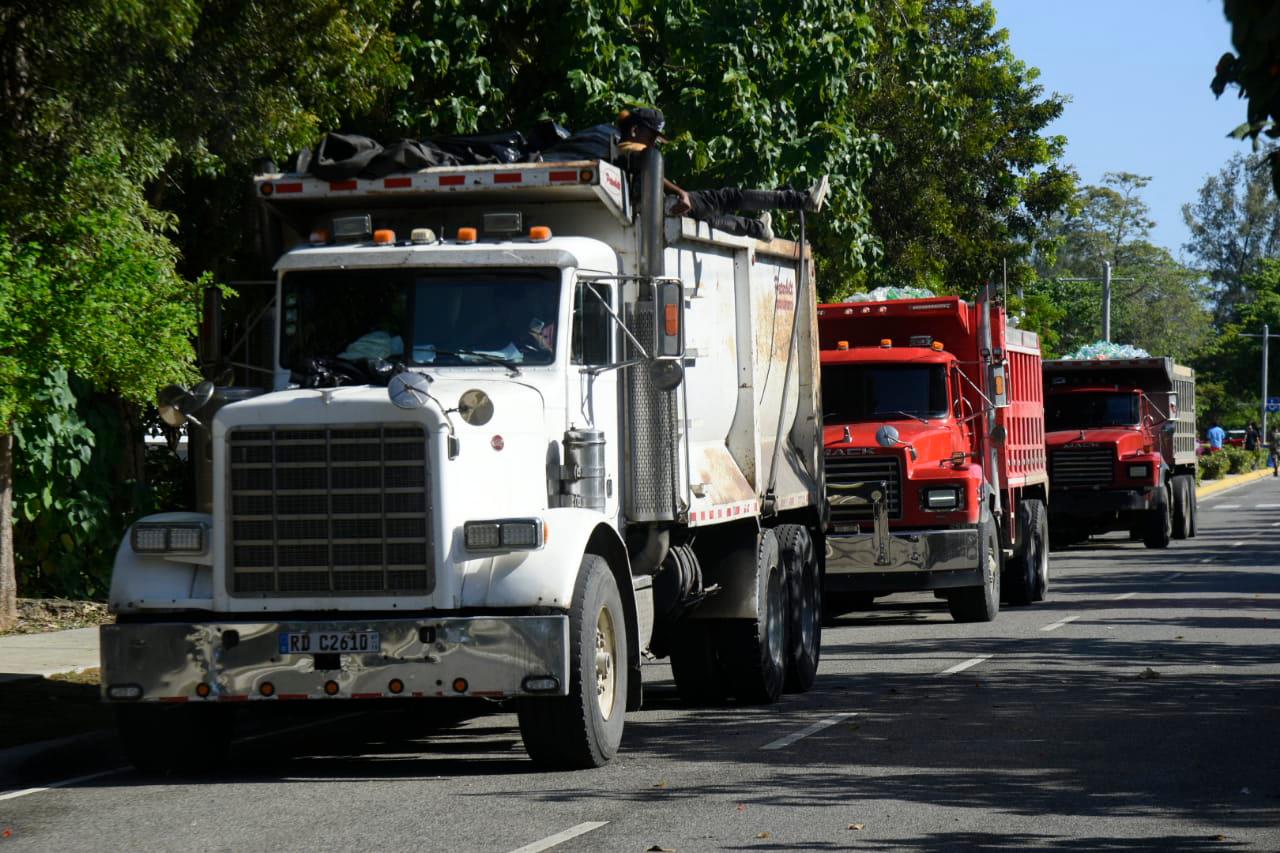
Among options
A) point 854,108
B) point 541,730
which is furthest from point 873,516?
point 854,108

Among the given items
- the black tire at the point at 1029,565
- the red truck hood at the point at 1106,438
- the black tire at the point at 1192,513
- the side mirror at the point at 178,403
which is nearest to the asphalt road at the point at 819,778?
the side mirror at the point at 178,403

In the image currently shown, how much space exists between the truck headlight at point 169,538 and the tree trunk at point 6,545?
674 cm

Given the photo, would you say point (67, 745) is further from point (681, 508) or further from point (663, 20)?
point (663, 20)

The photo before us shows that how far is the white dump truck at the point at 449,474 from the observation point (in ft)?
32.5

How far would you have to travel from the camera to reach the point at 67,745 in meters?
11.1

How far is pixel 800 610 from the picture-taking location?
561 inches

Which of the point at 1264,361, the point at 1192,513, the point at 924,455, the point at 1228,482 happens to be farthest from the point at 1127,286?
the point at 924,455

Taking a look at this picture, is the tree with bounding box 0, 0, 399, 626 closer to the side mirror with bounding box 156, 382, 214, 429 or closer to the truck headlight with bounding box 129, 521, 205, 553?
the side mirror with bounding box 156, 382, 214, 429

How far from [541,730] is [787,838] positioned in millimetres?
2060

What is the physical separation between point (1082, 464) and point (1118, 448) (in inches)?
23.8

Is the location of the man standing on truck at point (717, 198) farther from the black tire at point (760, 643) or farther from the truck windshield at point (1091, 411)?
the truck windshield at point (1091, 411)

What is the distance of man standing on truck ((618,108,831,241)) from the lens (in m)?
11.8

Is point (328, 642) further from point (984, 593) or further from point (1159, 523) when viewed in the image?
point (1159, 523)

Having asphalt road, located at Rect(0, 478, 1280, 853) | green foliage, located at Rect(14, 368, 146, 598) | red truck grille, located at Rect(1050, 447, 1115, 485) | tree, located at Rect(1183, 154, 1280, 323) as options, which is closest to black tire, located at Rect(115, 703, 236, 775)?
asphalt road, located at Rect(0, 478, 1280, 853)
